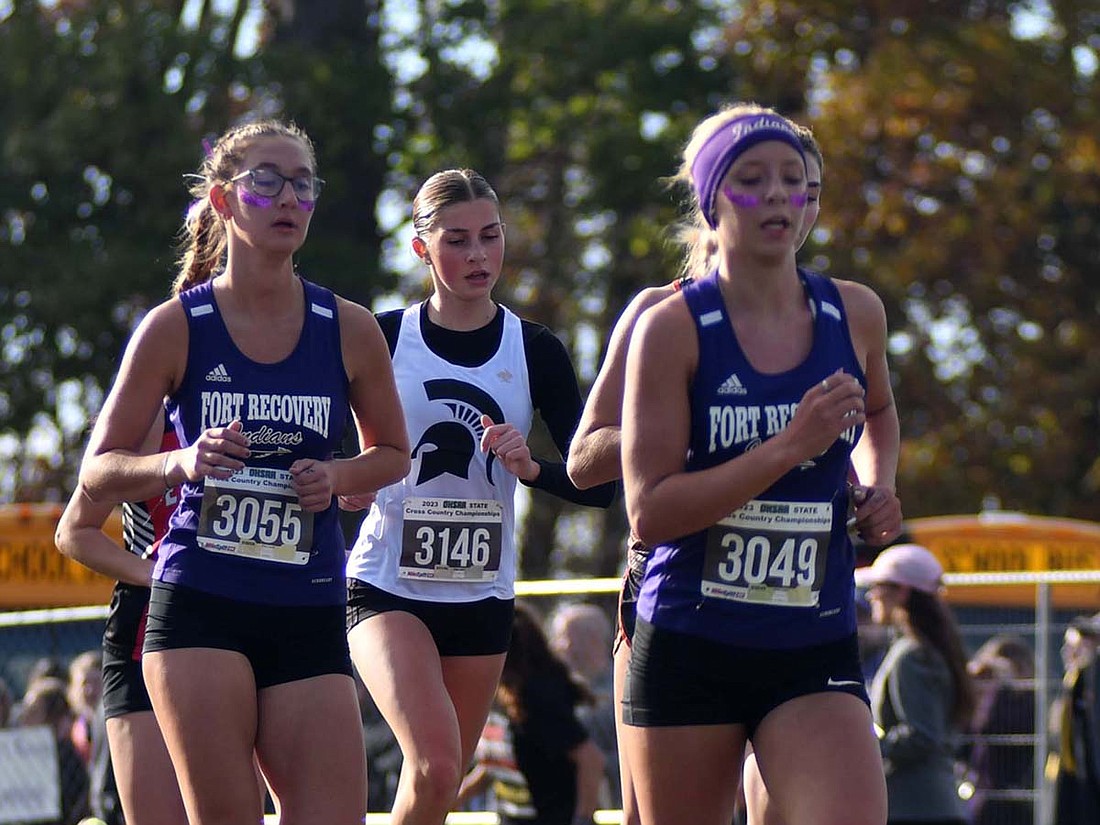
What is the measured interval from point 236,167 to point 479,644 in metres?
1.73

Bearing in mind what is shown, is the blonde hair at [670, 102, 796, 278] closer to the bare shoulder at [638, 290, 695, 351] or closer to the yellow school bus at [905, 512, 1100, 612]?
the bare shoulder at [638, 290, 695, 351]

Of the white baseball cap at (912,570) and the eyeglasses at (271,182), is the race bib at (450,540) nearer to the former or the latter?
the eyeglasses at (271,182)

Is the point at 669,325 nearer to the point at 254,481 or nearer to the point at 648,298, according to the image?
the point at 648,298

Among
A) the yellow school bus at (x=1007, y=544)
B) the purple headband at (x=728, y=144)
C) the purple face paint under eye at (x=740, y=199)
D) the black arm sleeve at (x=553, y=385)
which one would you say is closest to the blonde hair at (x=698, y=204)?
the purple headband at (x=728, y=144)

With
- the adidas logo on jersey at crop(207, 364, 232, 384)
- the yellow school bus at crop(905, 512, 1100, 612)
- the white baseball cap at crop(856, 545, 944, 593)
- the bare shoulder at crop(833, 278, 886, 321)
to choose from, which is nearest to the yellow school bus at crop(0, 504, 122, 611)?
the yellow school bus at crop(905, 512, 1100, 612)

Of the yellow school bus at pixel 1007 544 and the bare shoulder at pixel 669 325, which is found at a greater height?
the yellow school bus at pixel 1007 544

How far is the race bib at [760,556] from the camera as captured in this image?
436cm

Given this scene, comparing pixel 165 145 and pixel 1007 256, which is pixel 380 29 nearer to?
pixel 165 145

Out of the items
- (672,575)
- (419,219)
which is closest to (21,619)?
(419,219)

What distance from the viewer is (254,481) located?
503cm

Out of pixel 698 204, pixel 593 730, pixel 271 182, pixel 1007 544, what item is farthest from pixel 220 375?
pixel 1007 544

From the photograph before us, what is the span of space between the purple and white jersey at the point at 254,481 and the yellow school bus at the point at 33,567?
11464mm

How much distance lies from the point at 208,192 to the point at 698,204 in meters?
1.45

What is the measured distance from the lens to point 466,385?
6.34 metres
